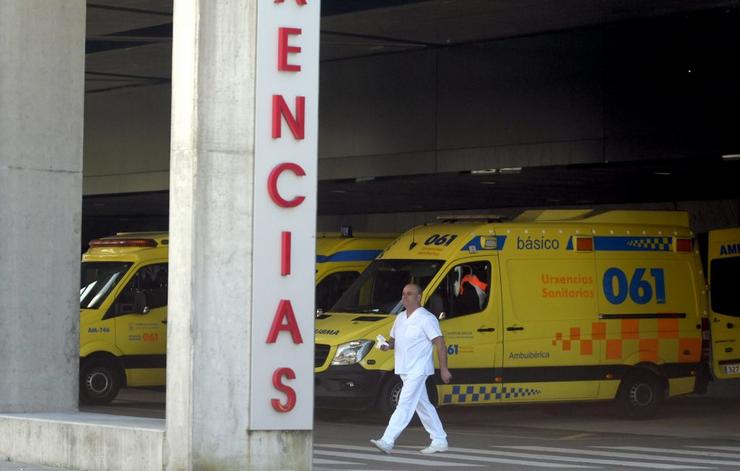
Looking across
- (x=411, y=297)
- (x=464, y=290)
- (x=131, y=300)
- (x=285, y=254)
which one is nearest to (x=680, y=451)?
(x=411, y=297)

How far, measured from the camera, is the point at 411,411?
1455 cm

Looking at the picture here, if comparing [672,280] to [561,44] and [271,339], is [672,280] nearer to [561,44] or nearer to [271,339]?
[561,44]

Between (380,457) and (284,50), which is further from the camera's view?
(380,457)

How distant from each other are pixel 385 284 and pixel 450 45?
5994 mm

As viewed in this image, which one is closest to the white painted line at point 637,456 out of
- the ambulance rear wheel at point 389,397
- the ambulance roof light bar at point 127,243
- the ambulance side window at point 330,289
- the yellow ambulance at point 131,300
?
the ambulance rear wheel at point 389,397

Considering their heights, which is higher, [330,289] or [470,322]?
[330,289]

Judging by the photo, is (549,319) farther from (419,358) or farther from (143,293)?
(143,293)

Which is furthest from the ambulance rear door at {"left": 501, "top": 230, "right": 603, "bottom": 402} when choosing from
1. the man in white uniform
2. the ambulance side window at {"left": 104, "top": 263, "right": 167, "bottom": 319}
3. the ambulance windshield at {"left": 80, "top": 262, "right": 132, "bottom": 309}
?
the ambulance windshield at {"left": 80, "top": 262, "right": 132, "bottom": 309}

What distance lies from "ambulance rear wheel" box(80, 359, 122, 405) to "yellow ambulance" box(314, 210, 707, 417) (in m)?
3.79

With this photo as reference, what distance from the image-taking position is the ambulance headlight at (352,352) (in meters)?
18.2

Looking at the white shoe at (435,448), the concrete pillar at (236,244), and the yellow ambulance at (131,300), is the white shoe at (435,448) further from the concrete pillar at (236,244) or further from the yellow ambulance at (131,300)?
the yellow ambulance at (131,300)

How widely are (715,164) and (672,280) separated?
3.16 meters

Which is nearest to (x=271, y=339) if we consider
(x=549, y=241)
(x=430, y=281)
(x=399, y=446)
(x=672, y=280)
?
(x=399, y=446)

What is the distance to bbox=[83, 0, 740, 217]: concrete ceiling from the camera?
2080 centimetres
